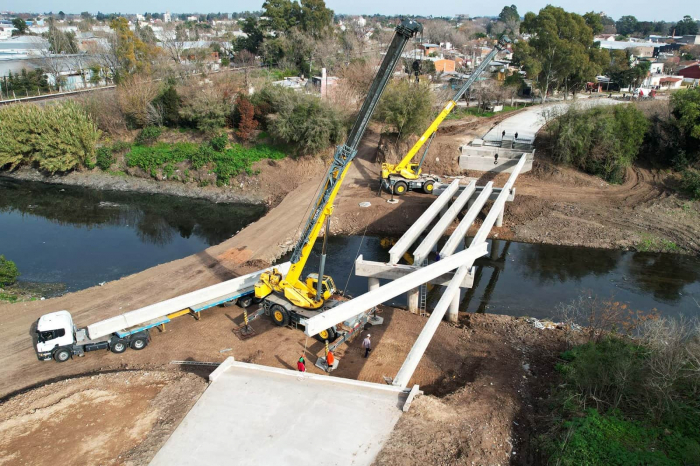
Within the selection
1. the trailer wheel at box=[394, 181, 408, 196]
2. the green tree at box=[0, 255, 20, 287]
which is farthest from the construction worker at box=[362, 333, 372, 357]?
the green tree at box=[0, 255, 20, 287]

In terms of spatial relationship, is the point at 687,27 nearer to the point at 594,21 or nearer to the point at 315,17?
the point at 594,21

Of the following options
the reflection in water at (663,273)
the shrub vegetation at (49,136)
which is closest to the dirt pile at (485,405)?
the reflection in water at (663,273)

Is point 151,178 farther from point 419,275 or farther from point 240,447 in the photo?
point 240,447

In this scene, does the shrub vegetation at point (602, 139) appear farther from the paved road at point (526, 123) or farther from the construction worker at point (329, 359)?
the construction worker at point (329, 359)

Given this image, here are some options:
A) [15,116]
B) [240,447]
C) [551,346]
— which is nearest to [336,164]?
[240,447]

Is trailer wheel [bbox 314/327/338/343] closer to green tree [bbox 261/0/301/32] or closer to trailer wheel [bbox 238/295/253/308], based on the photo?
trailer wheel [bbox 238/295/253/308]
